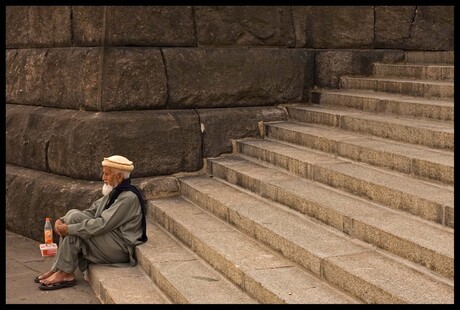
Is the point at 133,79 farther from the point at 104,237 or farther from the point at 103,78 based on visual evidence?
the point at 104,237

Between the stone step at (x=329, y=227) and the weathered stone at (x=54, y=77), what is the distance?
1904 mm

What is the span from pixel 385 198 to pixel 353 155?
1.10 meters

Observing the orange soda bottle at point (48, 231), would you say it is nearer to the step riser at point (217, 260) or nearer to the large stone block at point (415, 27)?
the step riser at point (217, 260)

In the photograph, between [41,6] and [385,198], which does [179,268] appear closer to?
[385,198]

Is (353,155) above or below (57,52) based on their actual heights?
below

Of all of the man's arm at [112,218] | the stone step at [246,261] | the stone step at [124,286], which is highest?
the man's arm at [112,218]

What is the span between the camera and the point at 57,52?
784 centimetres

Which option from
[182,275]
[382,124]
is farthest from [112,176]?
[382,124]

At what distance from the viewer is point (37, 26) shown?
27.1 feet

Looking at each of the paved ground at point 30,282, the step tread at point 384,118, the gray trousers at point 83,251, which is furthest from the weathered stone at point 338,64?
the paved ground at point 30,282

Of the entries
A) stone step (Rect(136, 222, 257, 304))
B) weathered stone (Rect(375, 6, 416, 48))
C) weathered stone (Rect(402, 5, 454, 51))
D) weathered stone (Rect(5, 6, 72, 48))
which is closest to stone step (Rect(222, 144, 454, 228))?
stone step (Rect(136, 222, 257, 304))

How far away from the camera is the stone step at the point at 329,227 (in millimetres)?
4414

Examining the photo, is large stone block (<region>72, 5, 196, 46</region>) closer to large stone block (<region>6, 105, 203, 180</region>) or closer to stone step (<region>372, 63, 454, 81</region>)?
large stone block (<region>6, 105, 203, 180</region>)
